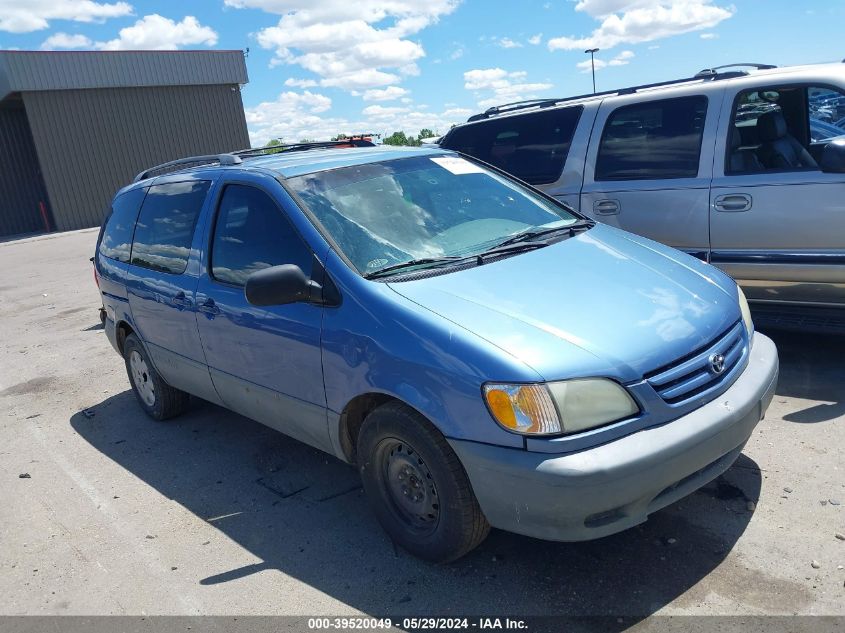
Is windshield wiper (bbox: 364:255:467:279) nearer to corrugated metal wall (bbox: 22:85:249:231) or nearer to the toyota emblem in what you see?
the toyota emblem

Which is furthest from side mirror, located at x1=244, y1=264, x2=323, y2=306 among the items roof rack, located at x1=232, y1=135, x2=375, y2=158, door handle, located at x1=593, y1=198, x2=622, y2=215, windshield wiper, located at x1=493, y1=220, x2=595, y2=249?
door handle, located at x1=593, y1=198, x2=622, y2=215

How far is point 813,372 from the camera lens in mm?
5031

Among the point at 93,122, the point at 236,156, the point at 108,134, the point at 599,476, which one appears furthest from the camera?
the point at 108,134

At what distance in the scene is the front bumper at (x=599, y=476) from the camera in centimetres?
271

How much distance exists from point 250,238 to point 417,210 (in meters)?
0.93

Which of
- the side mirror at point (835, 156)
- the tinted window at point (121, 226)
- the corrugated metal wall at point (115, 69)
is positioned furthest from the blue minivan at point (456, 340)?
the corrugated metal wall at point (115, 69)

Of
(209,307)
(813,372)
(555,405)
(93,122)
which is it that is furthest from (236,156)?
(93,122)

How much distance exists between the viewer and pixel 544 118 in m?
6.26

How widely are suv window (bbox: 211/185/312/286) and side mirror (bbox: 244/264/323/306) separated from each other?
17 cm

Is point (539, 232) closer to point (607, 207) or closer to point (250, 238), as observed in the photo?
point (250, 238)

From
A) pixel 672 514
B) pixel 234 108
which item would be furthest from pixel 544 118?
pixel 234 108

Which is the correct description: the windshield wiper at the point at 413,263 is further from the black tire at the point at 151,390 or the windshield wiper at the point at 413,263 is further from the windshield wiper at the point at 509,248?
the black tire at the point at 151,390

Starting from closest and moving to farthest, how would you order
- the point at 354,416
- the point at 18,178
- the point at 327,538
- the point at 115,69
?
the point at 354,416 < the point at 327,538 < the point at 115,69 < the point at 18,178

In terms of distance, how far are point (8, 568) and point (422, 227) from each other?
271cm
